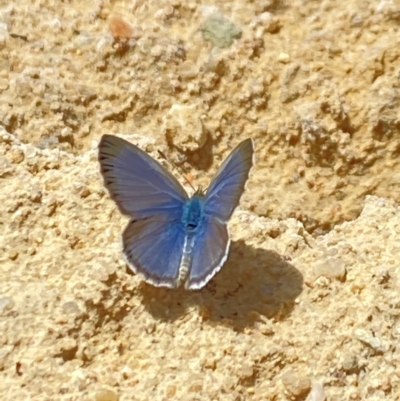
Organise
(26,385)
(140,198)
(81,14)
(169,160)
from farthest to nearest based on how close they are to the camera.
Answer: (81,14)
(169,160)
(140,198)
(26,385)

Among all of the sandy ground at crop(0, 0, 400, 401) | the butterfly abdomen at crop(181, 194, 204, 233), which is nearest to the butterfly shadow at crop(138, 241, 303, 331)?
the sandy ground at crop(0, 0, 400, 401)

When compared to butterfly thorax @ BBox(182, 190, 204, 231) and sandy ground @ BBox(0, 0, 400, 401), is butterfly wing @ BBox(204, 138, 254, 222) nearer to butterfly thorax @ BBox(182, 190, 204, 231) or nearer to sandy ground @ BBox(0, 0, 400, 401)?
butterfly thorax @ BBox(182, 190, 204, 231)

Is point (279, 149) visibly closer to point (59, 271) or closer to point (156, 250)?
point (156, 250)

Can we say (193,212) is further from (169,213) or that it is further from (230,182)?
(230,182)

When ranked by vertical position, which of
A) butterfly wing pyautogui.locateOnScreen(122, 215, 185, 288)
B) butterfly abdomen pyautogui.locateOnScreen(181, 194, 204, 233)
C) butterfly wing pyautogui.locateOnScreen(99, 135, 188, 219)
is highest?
butterfly wing pyautogui.locateOnScreen(99, 135, 188, 219)

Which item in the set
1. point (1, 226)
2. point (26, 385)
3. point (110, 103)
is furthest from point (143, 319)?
point (110, 103)

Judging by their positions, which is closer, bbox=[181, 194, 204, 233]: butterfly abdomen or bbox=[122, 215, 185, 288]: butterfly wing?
bbox=[122, 215, 185, 288]: butterfly wing
